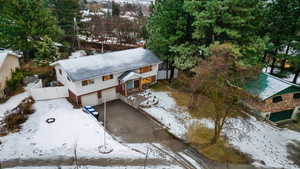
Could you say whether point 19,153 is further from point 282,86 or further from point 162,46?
point 282,86

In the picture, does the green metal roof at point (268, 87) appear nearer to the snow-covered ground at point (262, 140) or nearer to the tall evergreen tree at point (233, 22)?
the tall evergreen tree at point (233, 22)

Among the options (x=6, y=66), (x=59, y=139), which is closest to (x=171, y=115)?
(x=59, y=139)

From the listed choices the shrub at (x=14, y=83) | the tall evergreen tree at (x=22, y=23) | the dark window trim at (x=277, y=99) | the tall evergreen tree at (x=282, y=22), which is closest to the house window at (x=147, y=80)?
the dark window trim at (x=277, y=99)

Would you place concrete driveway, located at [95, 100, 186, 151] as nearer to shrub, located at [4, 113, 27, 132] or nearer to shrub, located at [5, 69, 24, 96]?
shrub, located at [4, 113, 27, 132]

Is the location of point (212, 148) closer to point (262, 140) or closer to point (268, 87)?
point (262, 140)

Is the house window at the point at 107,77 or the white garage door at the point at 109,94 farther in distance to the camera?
the white garage door at the point at 109,94

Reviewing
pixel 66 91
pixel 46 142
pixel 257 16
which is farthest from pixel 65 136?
pixel 257 16
